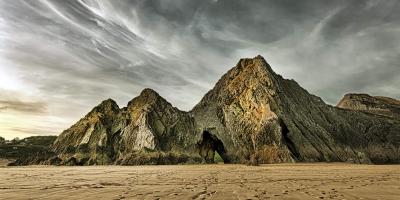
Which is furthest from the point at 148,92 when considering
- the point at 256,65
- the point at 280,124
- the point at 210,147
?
the point at 280,124

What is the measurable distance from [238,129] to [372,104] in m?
48.8

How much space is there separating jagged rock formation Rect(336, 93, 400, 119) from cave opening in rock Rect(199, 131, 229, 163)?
42.4 metres

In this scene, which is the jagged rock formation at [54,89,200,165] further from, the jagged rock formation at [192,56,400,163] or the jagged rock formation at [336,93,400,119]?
the jagged rock formation at [336,93,400,119]

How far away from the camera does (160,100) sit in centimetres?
6644

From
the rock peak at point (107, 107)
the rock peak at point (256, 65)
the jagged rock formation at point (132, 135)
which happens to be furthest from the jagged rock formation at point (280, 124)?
the rock peak at point (107, 107)

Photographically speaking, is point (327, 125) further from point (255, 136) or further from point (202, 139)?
point (202, 139)

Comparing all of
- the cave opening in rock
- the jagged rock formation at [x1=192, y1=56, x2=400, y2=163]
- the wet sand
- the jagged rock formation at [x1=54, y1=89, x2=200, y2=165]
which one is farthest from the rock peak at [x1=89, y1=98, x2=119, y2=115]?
the wet sand

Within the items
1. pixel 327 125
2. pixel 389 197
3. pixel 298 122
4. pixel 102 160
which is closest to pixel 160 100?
pixel 102 160

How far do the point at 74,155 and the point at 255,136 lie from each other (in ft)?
98.9

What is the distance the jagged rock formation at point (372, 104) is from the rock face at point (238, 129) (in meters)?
10.9

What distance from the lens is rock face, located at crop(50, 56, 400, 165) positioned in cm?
5378

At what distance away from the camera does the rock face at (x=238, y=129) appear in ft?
176

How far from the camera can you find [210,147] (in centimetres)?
6231

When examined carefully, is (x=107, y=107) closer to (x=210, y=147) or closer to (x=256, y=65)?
(x=210, y=147)
